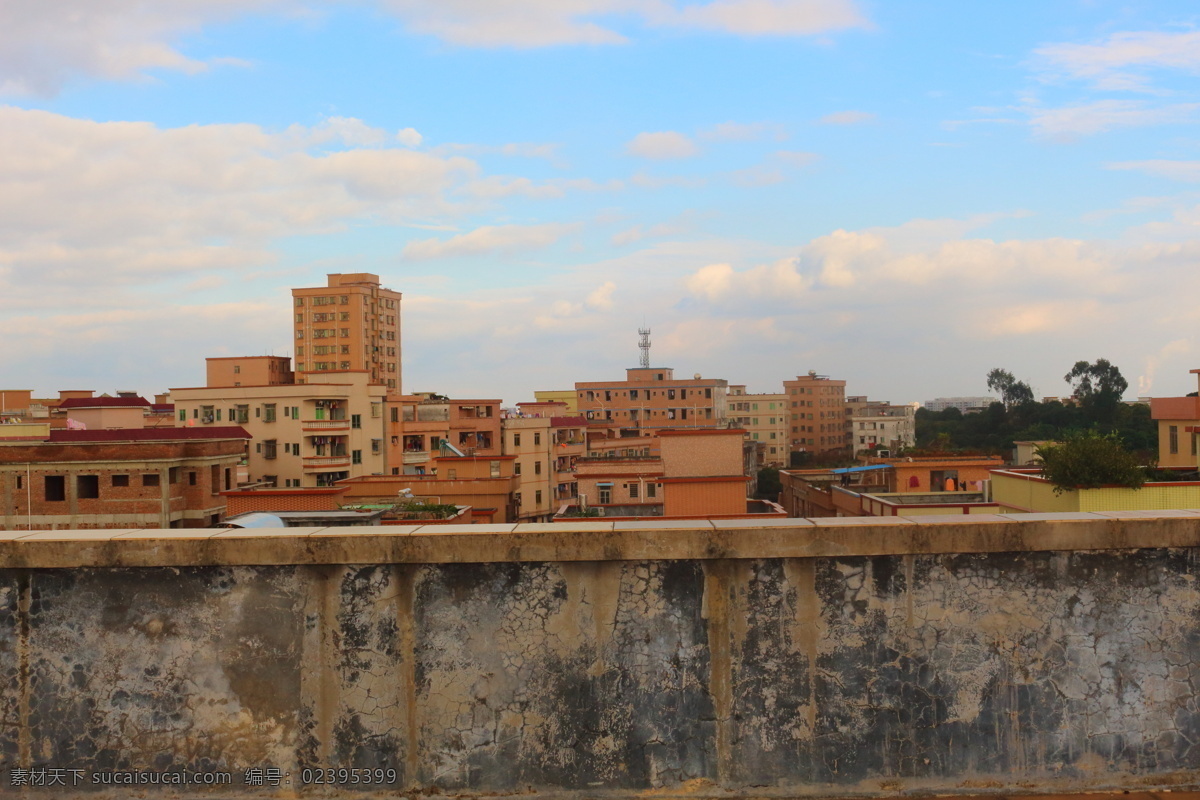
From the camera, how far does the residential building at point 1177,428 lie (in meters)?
31.6

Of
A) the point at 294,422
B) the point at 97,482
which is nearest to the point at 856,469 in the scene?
the point at 97,482

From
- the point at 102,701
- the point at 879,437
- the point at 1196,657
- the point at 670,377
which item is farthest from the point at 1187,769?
the point at 879,437

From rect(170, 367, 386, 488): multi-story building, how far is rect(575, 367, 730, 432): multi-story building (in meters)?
40.6

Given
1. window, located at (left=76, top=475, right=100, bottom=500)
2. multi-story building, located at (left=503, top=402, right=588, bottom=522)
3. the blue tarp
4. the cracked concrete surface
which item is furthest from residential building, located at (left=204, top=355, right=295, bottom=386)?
the cracked concrete surface

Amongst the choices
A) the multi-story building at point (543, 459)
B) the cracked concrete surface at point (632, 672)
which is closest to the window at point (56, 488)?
the multi-story building at point (543, 459)

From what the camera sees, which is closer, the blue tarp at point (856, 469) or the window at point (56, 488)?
the window at point (56, 488)

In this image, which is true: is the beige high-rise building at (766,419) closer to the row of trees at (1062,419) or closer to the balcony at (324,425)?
the row of trees at (1062,419)

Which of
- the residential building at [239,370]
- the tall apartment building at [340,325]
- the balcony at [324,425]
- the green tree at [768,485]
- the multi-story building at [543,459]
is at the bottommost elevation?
the green tree at [768,485]

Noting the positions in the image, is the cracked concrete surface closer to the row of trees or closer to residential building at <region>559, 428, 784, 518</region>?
residential building at <region>559, 428, 784, 518</region>

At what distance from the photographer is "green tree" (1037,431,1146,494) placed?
20.9 metres

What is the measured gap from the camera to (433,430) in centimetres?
6456

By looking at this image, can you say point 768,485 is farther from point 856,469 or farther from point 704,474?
point 704,474

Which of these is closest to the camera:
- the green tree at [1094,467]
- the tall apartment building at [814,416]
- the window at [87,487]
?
the green tree at [1094,467]

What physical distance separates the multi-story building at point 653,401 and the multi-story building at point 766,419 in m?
15.4
